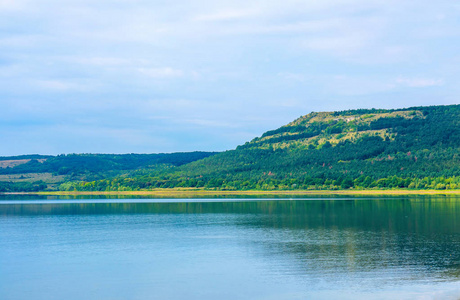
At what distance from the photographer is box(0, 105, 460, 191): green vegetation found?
5472 inches

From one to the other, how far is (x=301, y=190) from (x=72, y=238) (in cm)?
10723

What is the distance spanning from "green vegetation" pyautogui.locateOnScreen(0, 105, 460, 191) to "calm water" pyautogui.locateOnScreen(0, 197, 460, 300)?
266 ft

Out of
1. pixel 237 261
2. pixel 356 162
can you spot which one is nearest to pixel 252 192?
pixel 356 162

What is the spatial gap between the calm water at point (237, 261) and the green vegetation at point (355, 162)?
3194 inches

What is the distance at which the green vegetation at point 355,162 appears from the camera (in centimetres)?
13900

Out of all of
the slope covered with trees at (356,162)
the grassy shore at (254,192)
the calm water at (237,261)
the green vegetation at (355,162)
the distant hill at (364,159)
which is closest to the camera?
the calm water at (237,261)

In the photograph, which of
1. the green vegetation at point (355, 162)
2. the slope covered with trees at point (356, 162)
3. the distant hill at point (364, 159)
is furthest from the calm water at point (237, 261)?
the distant hill at point (364, 159)

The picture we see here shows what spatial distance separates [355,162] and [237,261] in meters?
131

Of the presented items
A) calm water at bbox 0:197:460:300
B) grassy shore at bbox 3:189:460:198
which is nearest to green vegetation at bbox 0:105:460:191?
grassy shore at bbox 3:189:460:198

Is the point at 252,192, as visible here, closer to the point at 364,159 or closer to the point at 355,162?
the point at 355,162

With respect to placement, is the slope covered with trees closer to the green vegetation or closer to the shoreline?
the green vegetation

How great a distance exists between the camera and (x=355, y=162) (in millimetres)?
160625

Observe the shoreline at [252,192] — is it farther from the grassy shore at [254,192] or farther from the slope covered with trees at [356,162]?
the slope covered with trees at [356,162]

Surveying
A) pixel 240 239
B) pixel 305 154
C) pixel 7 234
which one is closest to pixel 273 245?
pixel 240 239
